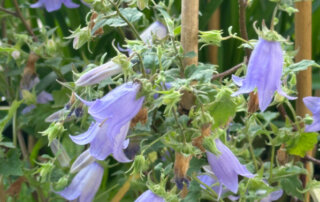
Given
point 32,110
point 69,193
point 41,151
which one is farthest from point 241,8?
point 41,151

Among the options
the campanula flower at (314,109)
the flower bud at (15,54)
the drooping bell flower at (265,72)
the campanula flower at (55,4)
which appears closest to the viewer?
the drooping bell flower at (265,72)

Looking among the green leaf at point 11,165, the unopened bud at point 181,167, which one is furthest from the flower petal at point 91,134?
the green leaf at point 11,165

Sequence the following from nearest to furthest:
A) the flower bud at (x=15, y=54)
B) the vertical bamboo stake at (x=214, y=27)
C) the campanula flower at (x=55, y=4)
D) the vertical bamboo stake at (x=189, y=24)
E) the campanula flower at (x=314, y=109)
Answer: the vertical bamboo stake at (x=189, y=24) < the campanula flower at (x=314, y=109) < the flower bud at (x=15, y=54) < the campanula flower at (x=55, y=4) < the vertical bamboo stake at (x=214, y=27)

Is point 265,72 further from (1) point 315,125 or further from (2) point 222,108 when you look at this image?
(1) point 315,125

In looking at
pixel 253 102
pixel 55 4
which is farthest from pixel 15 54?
pixel 253 102

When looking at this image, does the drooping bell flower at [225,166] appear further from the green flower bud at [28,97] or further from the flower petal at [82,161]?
the green flower bud at [28,97]

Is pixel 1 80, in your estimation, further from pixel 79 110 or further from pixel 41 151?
pixel 79 110

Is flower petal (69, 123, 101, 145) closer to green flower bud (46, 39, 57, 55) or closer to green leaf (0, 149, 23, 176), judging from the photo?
green leaf (0, 149, 23, 176)
